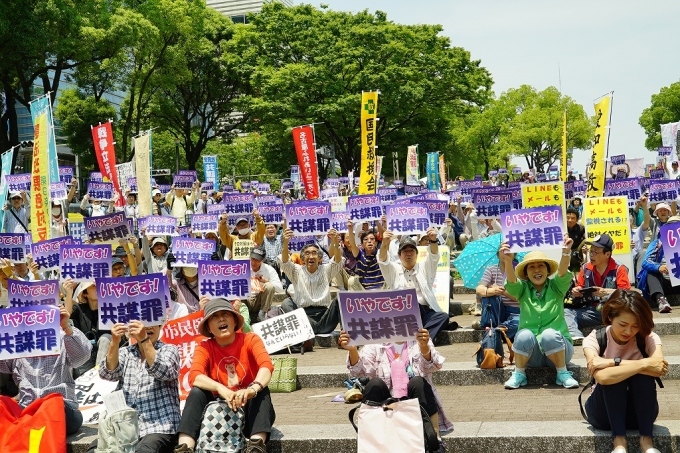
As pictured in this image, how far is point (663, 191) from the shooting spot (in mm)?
14500

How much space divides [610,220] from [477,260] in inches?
111

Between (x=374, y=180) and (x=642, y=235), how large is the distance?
25.4ft

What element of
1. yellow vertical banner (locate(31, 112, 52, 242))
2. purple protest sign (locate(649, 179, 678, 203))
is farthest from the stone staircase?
yellow vertical banner (locate(31, 112, 52, 242))

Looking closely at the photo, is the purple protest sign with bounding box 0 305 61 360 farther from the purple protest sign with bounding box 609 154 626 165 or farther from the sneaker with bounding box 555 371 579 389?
the purple protest sign with bounding box 609 154 626 165

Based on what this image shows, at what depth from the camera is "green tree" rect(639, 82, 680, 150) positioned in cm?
7625

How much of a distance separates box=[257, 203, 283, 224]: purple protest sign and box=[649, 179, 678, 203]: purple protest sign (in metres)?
6.33

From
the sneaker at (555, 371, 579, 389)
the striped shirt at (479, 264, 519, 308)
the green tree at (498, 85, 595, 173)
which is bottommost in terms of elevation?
the sneaker at (555, 371, 579, 389)

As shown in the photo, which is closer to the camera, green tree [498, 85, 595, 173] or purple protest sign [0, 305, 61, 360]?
purple protest sign [0, 305, 61, 360]

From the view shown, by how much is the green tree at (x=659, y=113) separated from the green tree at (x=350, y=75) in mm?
36874

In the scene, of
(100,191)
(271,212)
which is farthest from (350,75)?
(271,212)

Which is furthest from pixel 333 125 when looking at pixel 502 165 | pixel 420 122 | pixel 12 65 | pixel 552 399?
pixel 552 399

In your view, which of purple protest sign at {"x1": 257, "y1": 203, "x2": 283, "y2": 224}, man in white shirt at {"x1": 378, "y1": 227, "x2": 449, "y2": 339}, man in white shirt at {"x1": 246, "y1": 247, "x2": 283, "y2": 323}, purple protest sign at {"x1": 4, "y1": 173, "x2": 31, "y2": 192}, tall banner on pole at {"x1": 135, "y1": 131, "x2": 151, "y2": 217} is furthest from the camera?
purple protest sign at {"x1": 4, "y1": 173, "x2": 31, "y2": 192}

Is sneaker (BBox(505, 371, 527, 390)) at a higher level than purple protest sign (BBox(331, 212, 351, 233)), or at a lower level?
lower

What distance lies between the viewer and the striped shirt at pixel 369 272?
1180 centimetres
